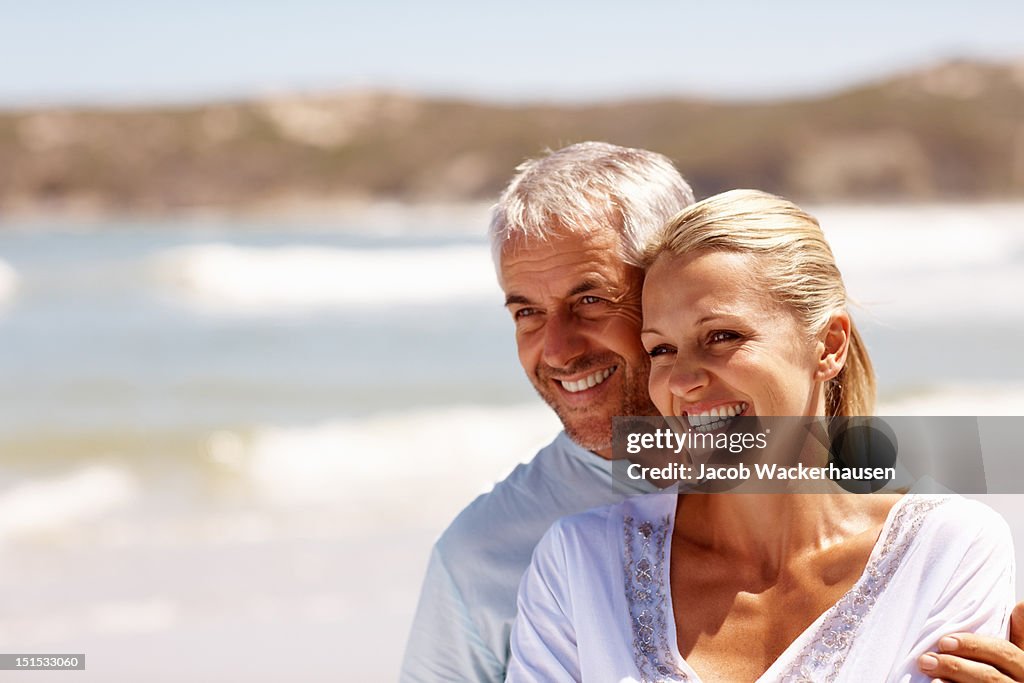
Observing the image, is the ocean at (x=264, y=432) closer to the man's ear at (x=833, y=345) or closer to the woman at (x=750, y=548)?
the man's ear at (x=833, y=345)

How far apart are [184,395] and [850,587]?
8049 millimetres

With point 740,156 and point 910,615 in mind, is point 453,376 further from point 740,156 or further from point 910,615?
point 740,156

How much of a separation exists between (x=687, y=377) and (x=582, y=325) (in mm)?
509

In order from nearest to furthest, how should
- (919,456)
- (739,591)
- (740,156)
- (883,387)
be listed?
(739,591) < (919,456) < (883,387) < (740,156)

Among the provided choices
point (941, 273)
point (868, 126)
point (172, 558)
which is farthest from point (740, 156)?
point (172, 558)

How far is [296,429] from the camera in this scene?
8109mm

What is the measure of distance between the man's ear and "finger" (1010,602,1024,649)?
1.36 feet

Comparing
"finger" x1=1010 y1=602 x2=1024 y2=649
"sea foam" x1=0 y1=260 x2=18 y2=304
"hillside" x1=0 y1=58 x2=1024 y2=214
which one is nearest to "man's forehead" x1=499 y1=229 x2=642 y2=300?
"finger" x1=1010 y1=602 x2=1024 y2=649

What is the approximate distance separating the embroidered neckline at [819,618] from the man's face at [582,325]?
0.50 meters

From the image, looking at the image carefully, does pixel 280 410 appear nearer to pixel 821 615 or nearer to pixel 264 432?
pixel 264 432

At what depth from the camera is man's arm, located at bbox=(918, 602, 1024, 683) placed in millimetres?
1516

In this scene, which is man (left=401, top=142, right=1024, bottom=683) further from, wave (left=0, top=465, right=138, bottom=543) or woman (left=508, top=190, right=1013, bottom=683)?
wave (left=0, top=465, right=138, bottom=543)

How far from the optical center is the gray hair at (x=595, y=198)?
2184mm

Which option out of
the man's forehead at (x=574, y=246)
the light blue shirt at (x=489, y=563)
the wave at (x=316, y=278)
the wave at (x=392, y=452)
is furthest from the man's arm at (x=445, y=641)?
the wave at (x=316, y=278)
